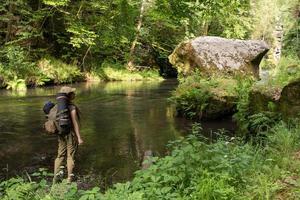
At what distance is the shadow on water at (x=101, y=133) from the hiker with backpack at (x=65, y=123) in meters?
0.90

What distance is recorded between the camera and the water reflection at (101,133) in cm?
938

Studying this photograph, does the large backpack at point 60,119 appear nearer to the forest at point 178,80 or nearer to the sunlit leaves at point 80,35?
the forest at point 178,80

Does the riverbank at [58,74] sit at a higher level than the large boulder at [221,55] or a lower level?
lower

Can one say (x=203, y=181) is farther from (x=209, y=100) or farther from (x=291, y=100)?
(x=209, y=100)

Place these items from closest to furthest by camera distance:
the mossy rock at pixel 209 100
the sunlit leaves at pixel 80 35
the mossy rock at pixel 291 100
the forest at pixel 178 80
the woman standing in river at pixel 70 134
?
the forest at pixel 178 80
the woman standing in river at pixel 70 134
the mossy rock at pixel 291 100
the mossy rock at pixel 209 100
the sunlit leaves at pixel 80 35

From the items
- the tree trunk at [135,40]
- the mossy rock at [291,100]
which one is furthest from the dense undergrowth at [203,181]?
the tree trunk at [135,40]

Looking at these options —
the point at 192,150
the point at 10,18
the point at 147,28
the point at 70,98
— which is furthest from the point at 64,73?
the point at 192,150

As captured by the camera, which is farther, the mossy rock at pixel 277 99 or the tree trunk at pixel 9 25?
the tree trunk at pixel 9 25

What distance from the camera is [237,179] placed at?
5.36 metres

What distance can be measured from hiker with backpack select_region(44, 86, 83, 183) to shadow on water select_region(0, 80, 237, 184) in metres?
0.90

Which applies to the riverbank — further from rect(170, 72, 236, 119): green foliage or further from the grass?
rect(170, 72, 236, 119): green foliage

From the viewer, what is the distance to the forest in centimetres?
530

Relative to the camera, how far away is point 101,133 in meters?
12.5

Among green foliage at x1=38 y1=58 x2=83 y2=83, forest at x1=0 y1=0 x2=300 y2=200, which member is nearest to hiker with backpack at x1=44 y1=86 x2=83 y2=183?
forest at x1=0 y1=0 x2=300 y2=200
